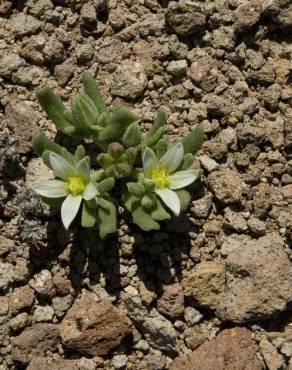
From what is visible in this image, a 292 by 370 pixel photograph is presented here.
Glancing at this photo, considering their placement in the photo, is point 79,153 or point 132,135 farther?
point 132,135

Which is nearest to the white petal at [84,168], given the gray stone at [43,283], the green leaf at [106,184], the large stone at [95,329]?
the green leaf at [106,184]

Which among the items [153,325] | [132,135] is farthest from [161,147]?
[153,325]

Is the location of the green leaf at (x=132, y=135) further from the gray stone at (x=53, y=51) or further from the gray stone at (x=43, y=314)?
the gray stone at (x=43, y=314)

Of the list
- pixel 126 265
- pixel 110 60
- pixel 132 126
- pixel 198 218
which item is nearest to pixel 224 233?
pixel 198 218

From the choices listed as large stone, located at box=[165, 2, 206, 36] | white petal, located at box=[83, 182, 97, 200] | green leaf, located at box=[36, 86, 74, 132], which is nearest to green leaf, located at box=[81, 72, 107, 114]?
green leaf, located at box=[36, 86, 74, 132]

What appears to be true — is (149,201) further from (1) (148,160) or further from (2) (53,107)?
(2) (53,107)

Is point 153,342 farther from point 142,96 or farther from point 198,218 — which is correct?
point 142,96
